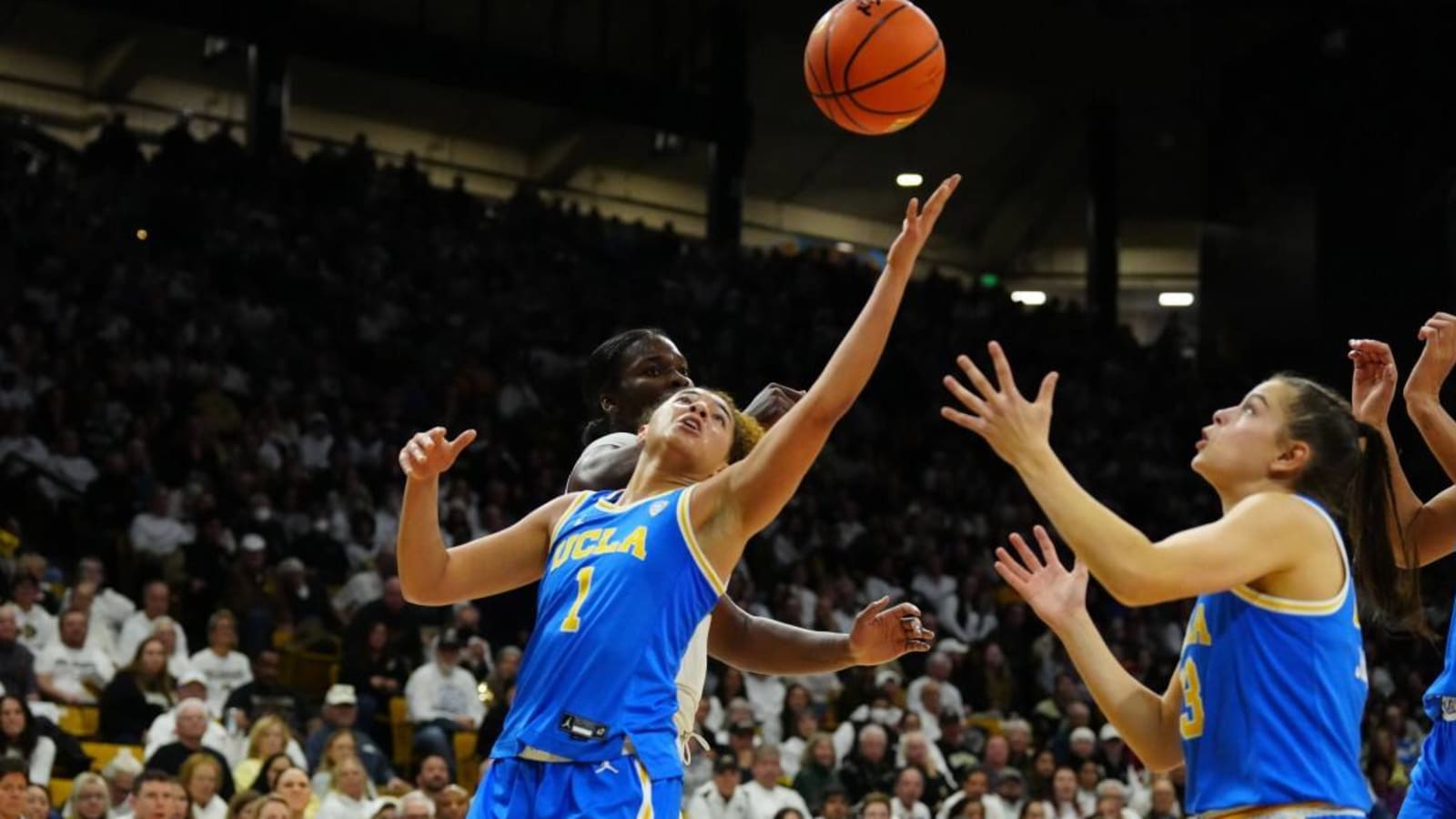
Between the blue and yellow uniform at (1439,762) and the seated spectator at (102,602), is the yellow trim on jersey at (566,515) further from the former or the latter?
the seated spectator at (102,602)

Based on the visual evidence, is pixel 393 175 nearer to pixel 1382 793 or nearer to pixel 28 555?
pixel 28 555

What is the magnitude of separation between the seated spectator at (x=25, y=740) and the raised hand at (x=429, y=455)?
6505 millimetres

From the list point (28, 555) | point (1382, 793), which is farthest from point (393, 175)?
point (1382, 793)

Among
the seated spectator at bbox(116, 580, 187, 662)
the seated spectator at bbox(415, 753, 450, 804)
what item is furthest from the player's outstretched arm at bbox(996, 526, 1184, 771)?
the seated spectator at bbox(116, 580, 187, 662)

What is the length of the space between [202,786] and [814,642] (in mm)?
6111

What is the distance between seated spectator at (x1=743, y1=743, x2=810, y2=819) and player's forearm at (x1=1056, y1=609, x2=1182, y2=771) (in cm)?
828

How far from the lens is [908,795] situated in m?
12.4

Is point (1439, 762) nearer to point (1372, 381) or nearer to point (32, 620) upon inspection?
point (1372, 381)

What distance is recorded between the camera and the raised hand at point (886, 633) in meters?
4.34

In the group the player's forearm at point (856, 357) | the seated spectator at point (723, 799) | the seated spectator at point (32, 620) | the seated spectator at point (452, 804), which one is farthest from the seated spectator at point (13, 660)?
the player's forearm at point (856, 357)

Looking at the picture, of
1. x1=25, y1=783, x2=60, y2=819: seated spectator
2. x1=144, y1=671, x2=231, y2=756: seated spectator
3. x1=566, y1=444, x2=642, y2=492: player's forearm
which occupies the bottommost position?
x1=25, y1=783, x2=60, y2=819: seated spectator

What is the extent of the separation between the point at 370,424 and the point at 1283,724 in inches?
518

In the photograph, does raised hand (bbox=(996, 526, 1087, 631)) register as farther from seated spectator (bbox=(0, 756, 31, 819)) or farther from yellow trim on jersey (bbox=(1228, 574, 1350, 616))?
seated spectator (bbox=(0, 756, 31, 819))

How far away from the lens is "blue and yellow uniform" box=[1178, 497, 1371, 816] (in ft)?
10.9
